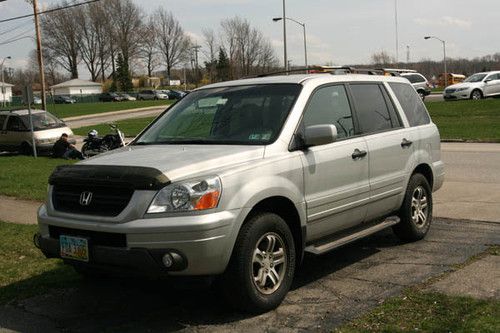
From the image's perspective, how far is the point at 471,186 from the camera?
32.8ft

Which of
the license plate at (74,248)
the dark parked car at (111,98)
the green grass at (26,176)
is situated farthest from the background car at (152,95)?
the license plate at (74,248)

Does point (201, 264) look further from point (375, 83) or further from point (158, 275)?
point (375, 83)

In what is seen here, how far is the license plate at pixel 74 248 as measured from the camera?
14.2ft

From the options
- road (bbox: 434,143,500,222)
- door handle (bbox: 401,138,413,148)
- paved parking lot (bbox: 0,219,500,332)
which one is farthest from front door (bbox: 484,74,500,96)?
door handle (bbox: 401,138,413,148)

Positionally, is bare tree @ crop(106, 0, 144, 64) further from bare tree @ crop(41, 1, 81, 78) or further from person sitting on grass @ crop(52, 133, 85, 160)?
person sitting on grass @ crop(52, 133, 85, 160)

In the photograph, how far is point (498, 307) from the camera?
171 inches

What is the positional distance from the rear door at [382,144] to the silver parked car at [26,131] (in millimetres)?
15441

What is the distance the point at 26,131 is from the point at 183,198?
17.9 m

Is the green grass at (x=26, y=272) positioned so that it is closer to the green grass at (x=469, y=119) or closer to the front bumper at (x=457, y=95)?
the green grass at (x=469, y=119)

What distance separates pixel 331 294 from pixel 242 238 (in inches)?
43.4

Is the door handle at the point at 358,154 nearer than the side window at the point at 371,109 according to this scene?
Yes

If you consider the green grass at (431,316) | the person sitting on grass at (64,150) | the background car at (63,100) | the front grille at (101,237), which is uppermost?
the background car at (63,100)

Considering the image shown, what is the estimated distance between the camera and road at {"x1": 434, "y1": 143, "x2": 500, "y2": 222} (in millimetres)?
8031

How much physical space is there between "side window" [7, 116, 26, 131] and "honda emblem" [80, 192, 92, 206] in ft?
57.3
